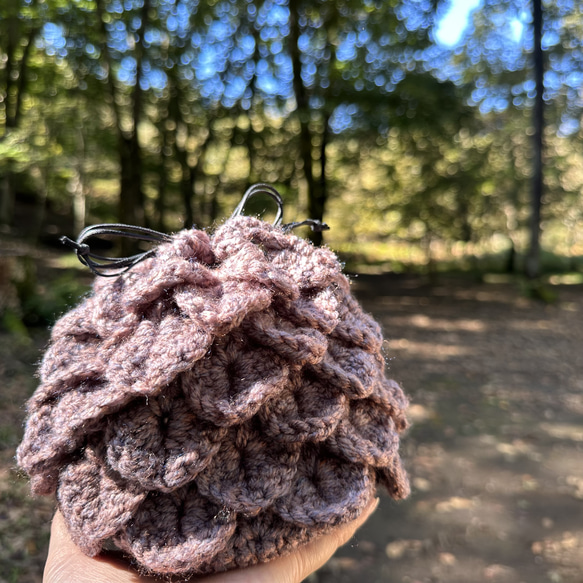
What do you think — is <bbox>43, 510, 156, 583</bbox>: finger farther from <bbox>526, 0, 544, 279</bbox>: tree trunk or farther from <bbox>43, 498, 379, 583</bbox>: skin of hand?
<bbox>526, 0, 544, 279</bbox>: tree trunk

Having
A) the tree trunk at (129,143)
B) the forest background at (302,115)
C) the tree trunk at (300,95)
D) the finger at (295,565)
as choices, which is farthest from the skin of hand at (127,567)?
the tree trunk at (300,95)

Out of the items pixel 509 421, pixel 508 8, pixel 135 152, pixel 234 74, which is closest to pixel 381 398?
pixel 509 421

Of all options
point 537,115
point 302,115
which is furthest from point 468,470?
point 537,115

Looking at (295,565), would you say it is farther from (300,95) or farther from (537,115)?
(537,115)

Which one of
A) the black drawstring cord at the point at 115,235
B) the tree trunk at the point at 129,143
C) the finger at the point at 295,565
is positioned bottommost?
the finger at the point at 295,565

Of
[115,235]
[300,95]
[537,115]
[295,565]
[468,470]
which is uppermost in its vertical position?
[300,95]

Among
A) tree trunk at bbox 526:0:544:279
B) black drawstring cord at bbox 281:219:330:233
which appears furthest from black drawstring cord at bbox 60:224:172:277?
tree trunk at bbox 526:0:544:279


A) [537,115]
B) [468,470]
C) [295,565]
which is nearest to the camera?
[295,565]

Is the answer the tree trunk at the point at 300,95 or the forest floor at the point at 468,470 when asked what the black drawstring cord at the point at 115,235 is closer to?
the forest floor at the point at 468,470
